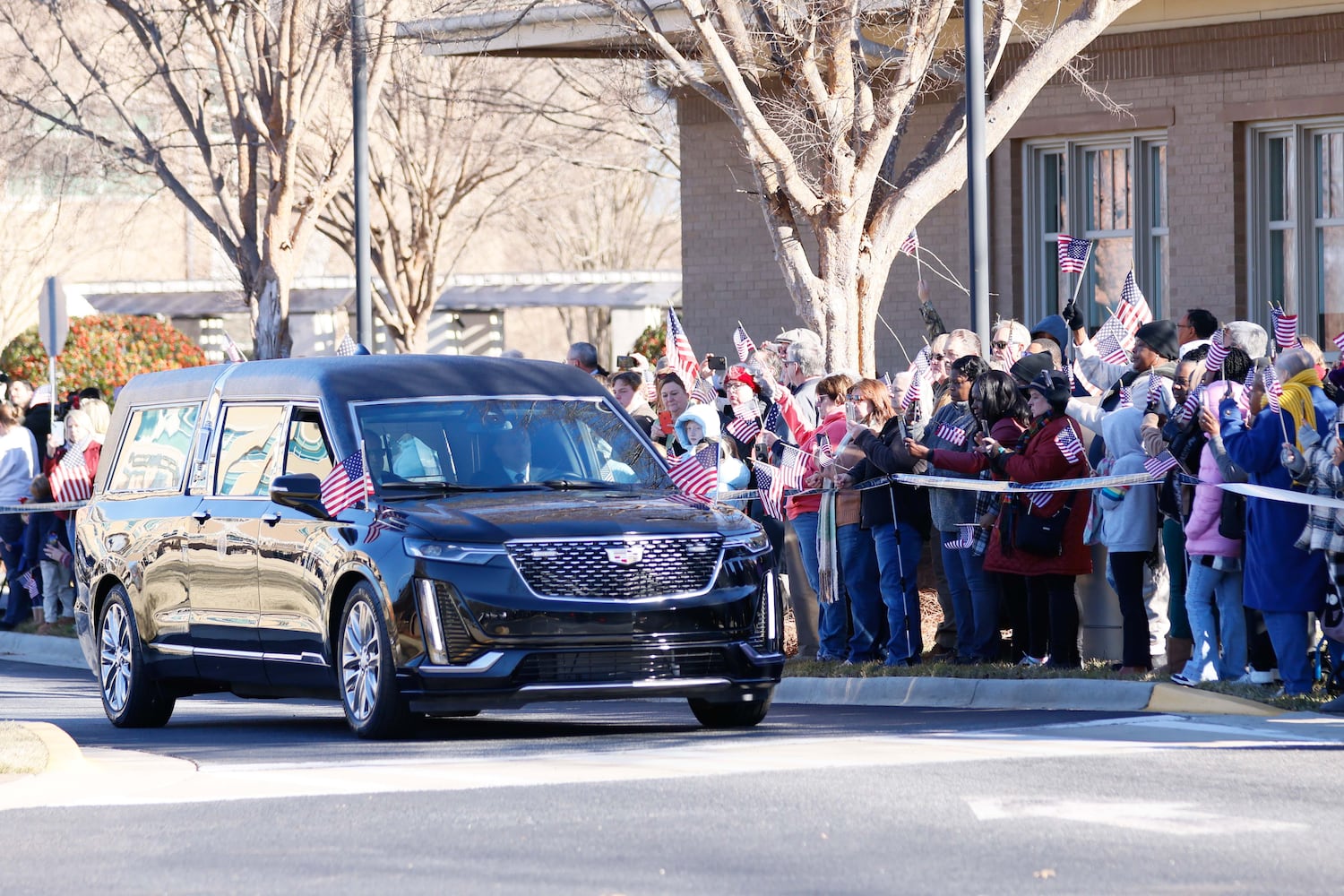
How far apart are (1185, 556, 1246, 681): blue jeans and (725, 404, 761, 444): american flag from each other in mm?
3727

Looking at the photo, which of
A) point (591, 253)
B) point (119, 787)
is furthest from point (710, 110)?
point (591, 253)

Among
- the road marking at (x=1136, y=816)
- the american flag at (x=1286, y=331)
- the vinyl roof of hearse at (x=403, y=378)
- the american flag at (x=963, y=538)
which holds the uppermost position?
the american flag at (x=1286, y=331)

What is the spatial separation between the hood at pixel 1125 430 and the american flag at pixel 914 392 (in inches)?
81.0

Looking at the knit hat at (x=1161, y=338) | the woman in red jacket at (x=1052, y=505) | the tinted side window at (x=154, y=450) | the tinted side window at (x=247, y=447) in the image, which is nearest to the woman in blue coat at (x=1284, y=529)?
the woman in red jacket at (x=1052, y=505)

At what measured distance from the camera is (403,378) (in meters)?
11.9

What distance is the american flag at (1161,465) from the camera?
12438 mm

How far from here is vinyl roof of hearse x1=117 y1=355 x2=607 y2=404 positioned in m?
11.9

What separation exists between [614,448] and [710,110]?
46.3 ft

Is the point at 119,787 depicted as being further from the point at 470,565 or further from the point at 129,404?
the point at 129,404

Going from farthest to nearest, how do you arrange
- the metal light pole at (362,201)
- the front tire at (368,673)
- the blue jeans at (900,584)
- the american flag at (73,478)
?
1. the metal light pole at (362,201)
2. the american flag at (73,478)
3. the blue jeans at (900,584)
4. the front tire at (368,673)

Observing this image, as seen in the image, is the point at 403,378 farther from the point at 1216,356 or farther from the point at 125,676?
the point at 1216,356

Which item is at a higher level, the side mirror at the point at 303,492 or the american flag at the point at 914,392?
the american flag at the point at 914,392

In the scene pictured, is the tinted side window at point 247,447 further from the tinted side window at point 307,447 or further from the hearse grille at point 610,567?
the hearse grille at point 610,567

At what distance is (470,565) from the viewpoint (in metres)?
10.7
